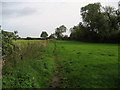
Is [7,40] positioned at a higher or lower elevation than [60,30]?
lower

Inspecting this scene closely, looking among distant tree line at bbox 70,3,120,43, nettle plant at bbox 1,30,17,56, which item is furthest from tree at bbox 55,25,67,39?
nettle plant at bbox 1,30,17,56

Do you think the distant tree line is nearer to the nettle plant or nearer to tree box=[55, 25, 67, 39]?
the nettle plant

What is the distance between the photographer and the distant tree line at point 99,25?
6234cm

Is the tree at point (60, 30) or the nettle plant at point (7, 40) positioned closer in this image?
the nettle plant at point (7, 40)

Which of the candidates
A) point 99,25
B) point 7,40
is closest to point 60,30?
point 99,25

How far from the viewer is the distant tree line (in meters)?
62.3

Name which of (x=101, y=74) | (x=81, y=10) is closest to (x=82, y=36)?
(x=81, y=10)

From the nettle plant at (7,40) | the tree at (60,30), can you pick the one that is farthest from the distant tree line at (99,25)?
the tree at (60,30)

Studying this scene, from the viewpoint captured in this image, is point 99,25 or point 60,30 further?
point 60,30

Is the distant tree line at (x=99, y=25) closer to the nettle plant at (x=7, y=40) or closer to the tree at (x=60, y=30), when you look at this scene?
the nettle plant at (x=7, y=40)

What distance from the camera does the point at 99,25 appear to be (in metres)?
63.1

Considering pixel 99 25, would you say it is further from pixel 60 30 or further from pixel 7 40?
pixel 60 30

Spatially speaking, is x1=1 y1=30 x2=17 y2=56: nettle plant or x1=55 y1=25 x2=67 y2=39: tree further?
x1=55 y1=25 x2=67 y2=39: tree

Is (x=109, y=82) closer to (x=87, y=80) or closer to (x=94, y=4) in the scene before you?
(x=87, y=80)
